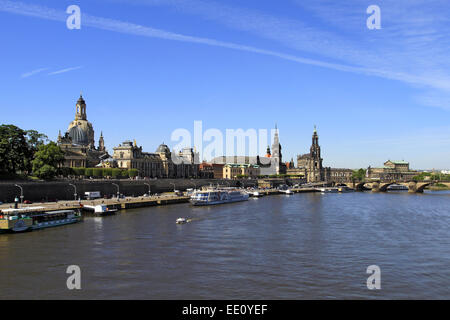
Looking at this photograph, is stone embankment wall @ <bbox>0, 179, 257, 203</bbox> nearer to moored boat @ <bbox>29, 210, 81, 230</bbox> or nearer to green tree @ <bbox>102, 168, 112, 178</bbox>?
green tree @ <bbox>102, 168, 112, 178</bbox>

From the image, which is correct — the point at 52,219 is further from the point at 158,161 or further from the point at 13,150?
the point at 158,161

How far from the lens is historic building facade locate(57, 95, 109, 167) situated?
13238cm

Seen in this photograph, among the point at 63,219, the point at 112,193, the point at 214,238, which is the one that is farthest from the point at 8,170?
the point at 214,238

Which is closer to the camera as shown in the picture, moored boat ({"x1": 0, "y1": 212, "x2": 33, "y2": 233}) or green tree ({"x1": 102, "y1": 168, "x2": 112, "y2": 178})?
moored boat ({"x1": 0, "y1": 212, "x2": 33, "y2": 233})

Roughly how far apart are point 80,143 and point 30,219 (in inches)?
4358

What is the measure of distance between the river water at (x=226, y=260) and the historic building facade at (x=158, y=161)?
323ft

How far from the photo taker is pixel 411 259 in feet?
105

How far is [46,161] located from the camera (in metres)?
77.0

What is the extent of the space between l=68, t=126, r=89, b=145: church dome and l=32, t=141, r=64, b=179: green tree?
2882 inches

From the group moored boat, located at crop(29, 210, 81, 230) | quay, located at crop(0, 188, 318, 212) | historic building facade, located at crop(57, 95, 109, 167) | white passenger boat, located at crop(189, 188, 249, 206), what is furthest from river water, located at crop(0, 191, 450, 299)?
historic building facade, located at crop(57, 95, 109, 167)

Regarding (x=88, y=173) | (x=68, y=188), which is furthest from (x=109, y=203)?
(x=88, y=173)

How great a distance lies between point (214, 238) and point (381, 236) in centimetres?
1647

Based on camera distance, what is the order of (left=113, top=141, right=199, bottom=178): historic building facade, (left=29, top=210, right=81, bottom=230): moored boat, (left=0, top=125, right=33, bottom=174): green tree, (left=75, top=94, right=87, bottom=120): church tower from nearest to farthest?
(left=29, top=210, right=81, bottom=230): moored boat
(left=0, top=125, right=33, bottom=174): green tree
(left=113, top=141, right=199, bottom=178): historic building facade
(left=75, top=94, right=87, bottom=120): church tower
